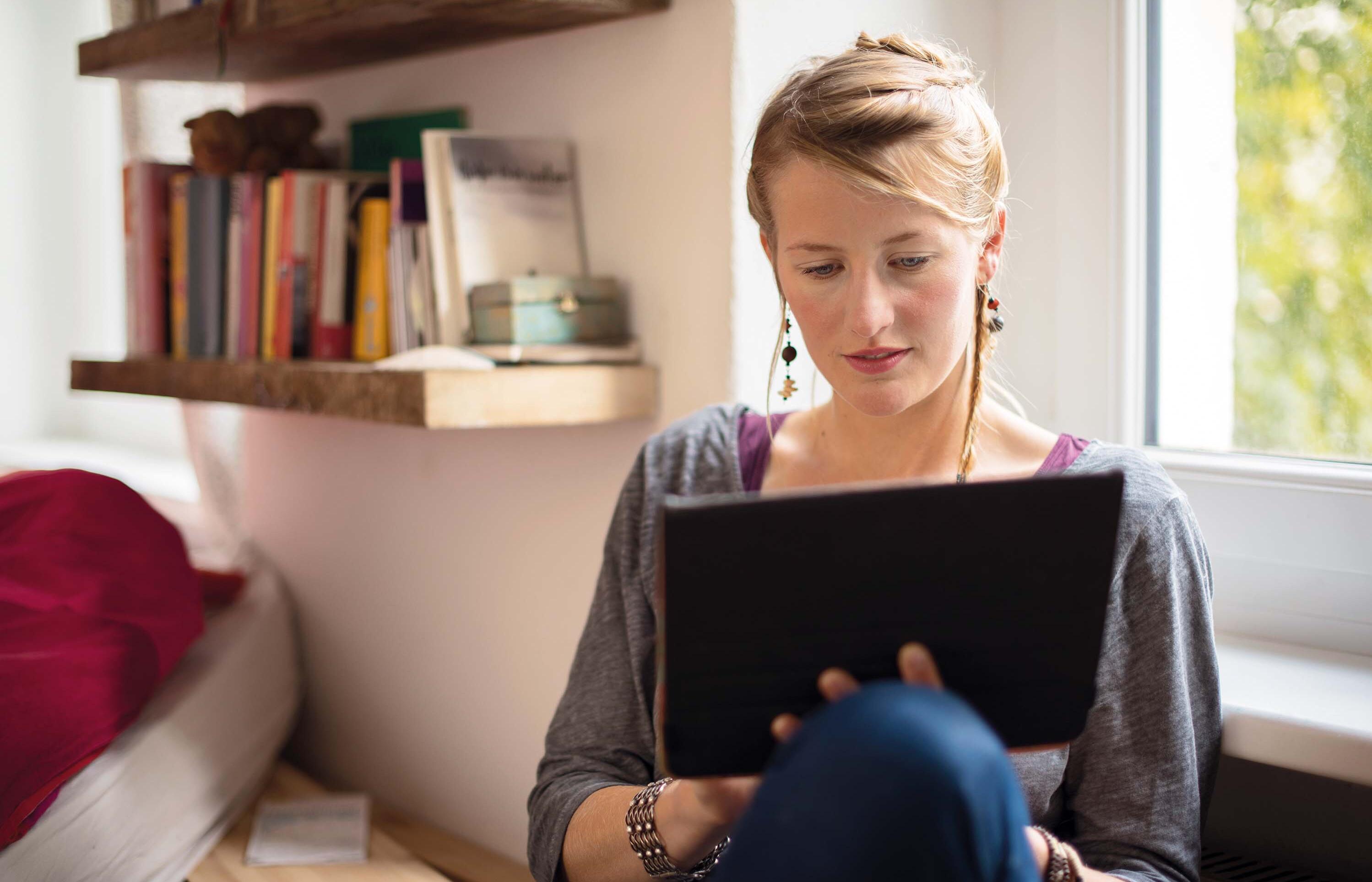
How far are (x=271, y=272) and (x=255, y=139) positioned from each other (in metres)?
0.20

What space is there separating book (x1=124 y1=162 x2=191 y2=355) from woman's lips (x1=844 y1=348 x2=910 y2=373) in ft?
4.32

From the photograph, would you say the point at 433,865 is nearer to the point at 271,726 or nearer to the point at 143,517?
the point at 271,726

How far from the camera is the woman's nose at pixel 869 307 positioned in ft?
2.81

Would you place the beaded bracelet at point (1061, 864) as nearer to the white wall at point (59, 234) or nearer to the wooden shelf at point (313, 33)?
the wooden shelf at point (313, 33)

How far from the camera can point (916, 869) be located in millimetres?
534

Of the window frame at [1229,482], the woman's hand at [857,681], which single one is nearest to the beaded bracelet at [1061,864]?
the woman's hand at [857,681]

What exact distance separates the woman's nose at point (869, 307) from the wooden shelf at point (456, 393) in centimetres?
44

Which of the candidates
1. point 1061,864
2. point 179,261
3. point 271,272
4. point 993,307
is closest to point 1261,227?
point 993,307

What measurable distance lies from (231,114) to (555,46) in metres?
0.57

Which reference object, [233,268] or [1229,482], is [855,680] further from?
[233,268]

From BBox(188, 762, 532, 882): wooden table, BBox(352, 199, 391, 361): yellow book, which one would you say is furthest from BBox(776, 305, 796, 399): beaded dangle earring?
BBox(188, 762, 532, 882): wooden table

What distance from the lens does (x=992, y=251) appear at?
0.95m

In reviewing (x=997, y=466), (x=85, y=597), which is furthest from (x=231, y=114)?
(x=997, y=466)

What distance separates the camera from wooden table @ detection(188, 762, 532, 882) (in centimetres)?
138
